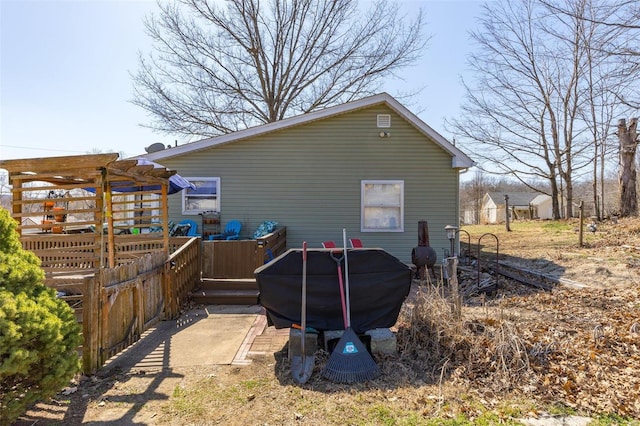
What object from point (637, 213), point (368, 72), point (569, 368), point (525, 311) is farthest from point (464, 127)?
point (569, 368)

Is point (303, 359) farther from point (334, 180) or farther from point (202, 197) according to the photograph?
point (202, 197)

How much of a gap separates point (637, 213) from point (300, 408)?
19103mm

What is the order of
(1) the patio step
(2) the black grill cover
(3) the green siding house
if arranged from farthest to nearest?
(3) the green siding house
(1) the patio step
(2) the black grill cover

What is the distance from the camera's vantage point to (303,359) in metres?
3.75

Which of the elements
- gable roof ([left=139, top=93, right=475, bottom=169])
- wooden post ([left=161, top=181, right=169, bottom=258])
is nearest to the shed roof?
gable roof ([left=139, top=93, right=475, bottom=169])

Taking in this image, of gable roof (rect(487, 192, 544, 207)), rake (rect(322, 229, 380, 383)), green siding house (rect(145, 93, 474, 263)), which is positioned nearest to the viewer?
rake (rect(322, 229, 380, 383))

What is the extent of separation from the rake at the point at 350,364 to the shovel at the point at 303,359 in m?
0.17

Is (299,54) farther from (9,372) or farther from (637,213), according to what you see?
(9,372)

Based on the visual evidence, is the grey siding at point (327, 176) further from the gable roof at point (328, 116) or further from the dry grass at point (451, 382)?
the dry grass at point (451, 382)

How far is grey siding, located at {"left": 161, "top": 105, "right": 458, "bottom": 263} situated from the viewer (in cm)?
957

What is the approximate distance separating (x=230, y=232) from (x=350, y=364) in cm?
635

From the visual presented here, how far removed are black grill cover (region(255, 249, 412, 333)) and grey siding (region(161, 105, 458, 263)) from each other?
535cm

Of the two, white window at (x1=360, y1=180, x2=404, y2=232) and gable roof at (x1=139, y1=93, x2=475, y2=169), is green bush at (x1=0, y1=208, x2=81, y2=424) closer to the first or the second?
gable roof at (x1=139, y1=93, x2=475, y2=169)

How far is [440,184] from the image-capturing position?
955 centimetres
